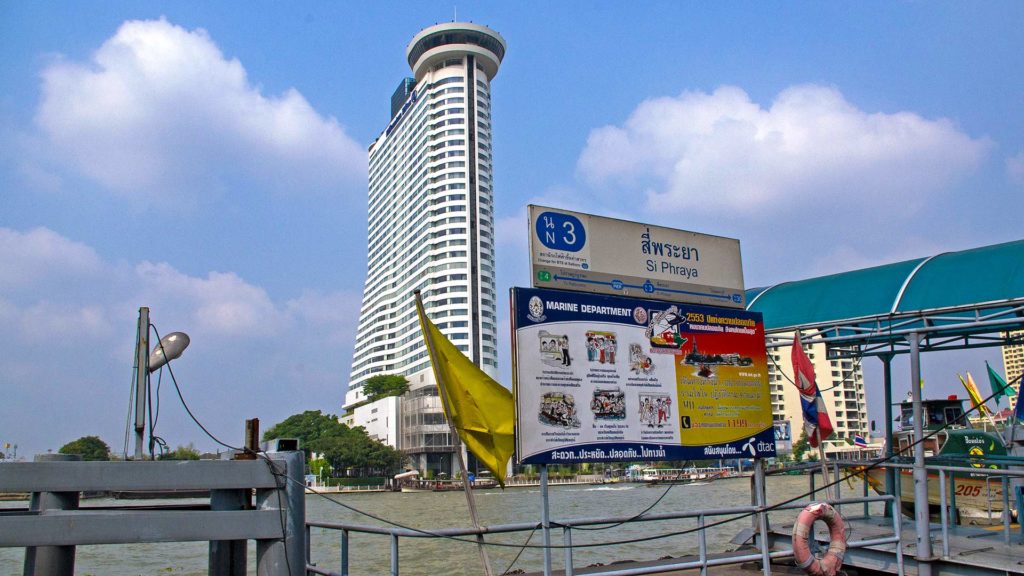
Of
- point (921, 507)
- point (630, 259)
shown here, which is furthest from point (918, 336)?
point (630, 259)

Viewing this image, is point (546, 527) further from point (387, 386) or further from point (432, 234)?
point (432, 234)

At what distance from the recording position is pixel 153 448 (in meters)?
8.14

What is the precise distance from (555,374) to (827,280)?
729 centimetres

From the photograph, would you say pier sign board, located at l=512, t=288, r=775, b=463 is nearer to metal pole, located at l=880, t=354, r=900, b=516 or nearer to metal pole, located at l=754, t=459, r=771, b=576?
metal pole, located at l=754, t=459, r=771, b=576

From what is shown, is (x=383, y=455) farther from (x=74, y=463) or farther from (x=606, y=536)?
(x=74, y=463)

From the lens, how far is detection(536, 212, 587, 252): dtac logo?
944cm

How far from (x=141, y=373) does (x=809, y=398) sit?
30.2 feet

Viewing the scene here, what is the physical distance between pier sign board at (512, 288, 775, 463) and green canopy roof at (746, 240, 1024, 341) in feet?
8.50

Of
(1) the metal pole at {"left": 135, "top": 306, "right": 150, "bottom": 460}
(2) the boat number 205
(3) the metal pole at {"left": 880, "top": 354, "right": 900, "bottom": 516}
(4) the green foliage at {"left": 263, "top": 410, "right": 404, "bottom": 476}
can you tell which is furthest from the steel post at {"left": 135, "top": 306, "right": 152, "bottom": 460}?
(4) the green foliage at {"left": 263, "top": 410, "right": 404, "bottom": 476}

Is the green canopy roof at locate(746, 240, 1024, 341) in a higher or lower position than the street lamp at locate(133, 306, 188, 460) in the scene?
higher

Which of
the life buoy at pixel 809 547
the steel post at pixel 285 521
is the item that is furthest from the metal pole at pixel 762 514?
the steel post at pixel 285 521

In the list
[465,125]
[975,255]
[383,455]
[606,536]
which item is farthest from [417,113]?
[975,255]

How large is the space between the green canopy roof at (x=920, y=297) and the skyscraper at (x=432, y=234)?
10406cm

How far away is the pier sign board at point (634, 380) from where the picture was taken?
887 cm
